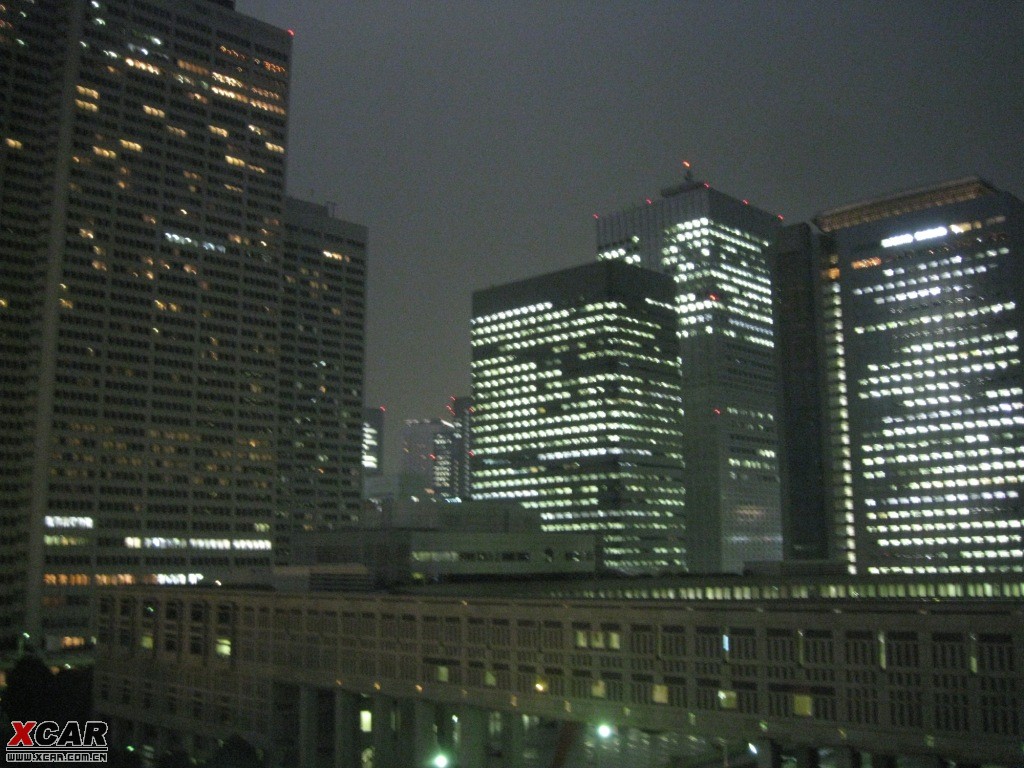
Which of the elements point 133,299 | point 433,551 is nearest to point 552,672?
point 433,551

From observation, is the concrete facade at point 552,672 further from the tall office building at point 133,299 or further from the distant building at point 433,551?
the tall office building at point 133,299

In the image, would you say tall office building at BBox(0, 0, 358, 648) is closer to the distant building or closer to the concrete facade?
the distant building

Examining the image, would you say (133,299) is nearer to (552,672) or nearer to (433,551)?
(433,551)

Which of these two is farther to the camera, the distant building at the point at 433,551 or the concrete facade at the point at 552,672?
the distant building at the point at 433,551

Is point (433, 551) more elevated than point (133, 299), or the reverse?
point (133, 299)

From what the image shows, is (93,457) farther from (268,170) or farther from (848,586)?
(848,586)

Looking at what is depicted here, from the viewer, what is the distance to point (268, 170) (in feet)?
639

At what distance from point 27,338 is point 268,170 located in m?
56.2

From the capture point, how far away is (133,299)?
174m

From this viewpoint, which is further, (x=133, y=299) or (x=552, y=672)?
(x=133, y=299)

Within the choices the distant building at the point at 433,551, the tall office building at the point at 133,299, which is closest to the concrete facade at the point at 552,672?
the distant building at the point at 433,551

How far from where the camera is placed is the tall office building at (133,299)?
533 ft

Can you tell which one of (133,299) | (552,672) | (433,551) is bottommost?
(552,672)

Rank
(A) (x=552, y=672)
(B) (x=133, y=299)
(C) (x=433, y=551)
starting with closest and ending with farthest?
1. (A) (x=552, y=672)
2. (C) (x=433, y=551)
3. (B) (x=133, y=299)
